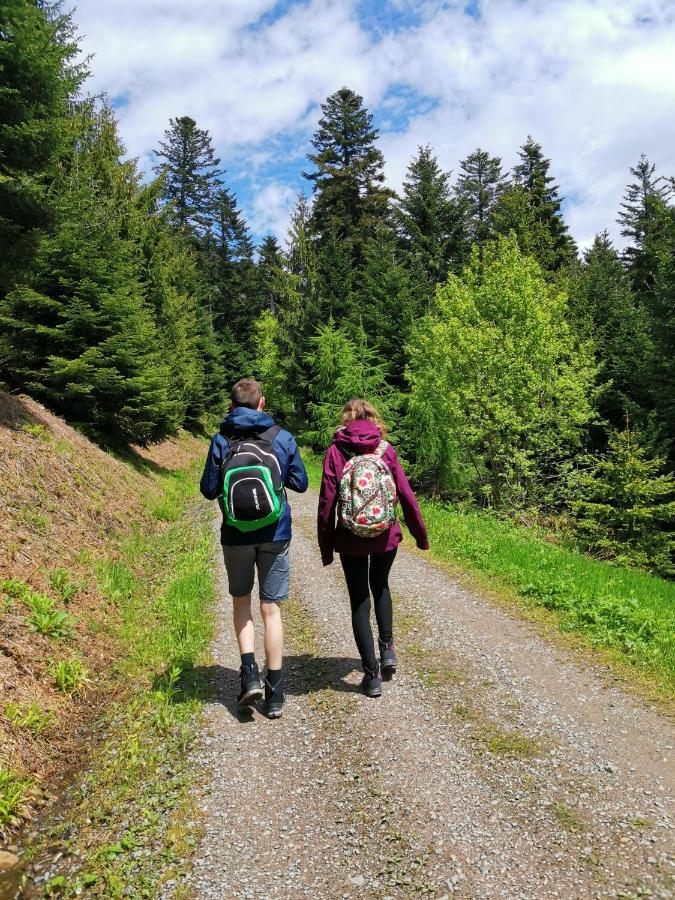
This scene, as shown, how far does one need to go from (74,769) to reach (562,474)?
15.9 meters

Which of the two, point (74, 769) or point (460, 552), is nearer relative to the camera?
point (74, 769)

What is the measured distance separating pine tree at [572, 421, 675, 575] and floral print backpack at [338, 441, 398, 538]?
38.1ft

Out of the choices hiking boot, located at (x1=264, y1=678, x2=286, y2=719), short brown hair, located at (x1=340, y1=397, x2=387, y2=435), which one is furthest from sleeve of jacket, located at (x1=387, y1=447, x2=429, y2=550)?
hiking boot, located at (x1=264, y1=678, x2=286, y2=719)

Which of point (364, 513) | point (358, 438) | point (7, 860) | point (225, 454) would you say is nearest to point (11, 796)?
point (7, 860)

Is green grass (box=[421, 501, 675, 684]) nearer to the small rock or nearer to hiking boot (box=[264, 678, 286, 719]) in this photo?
hiking boot (box=[264, 678, 286, 719])

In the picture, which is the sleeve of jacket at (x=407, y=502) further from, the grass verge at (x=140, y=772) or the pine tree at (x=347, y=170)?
the pine tree at (x=347, y=170)

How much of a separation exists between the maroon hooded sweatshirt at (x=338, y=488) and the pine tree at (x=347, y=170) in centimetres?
3385

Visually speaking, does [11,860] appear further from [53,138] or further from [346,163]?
[346,163]

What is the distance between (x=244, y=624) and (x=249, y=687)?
1.51 ft

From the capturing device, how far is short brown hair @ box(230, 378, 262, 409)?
418 cm

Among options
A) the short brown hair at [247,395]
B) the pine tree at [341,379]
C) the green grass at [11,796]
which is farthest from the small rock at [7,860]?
the pine tree at [341,379]

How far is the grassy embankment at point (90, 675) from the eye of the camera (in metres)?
2.98

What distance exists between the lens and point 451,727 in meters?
3.90

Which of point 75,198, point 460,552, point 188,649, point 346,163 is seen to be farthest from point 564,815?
point 346,163
